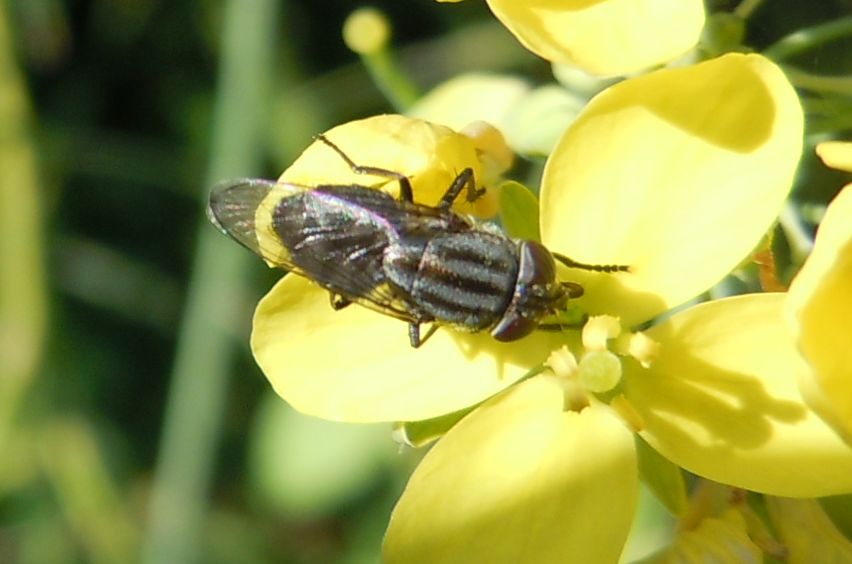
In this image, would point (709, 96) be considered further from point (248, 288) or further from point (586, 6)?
point (248, 288)

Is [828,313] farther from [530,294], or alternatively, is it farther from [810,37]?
[810,37]

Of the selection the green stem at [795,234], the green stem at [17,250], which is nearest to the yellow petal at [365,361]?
the green stem at [795,234]

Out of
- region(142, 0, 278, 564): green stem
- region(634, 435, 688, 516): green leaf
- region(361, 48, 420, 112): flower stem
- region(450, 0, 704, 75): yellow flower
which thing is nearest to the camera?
region(450, 0, 704, 75): yellow flower

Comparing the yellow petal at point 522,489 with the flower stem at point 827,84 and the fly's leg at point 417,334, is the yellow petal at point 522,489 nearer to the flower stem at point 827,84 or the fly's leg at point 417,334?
the fly's leg at point 417,334

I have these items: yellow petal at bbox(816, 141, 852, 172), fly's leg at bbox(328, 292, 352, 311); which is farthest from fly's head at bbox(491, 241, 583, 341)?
yellow petal at bbox(816, 141, 852, 172)

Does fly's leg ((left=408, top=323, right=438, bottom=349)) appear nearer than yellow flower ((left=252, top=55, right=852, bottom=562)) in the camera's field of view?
No

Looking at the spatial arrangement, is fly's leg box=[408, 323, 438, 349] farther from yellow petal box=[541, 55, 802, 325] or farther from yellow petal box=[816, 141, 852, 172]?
yellow petal box=[816, 141, 852, 172]
